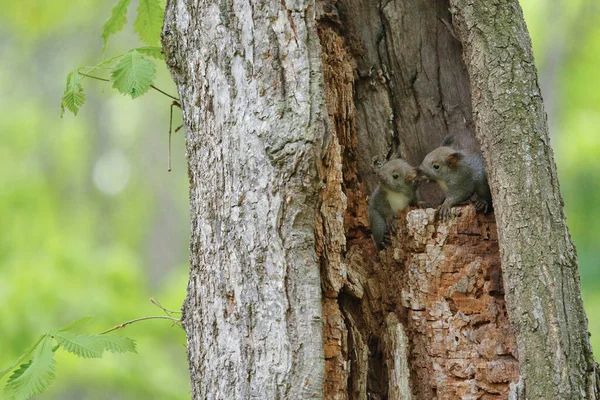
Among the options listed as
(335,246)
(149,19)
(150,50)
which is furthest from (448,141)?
(149,19)

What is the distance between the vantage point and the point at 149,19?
323 cm

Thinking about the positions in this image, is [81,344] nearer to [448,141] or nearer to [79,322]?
[79,322]

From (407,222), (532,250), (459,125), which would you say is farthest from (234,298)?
(459,125)

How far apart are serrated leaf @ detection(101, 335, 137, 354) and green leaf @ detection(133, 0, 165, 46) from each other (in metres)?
1.55

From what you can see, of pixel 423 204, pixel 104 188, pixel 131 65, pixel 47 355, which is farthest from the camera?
pixel 104 188

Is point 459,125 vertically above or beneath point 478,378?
above

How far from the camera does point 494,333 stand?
2602mm

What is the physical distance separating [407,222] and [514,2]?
104cm

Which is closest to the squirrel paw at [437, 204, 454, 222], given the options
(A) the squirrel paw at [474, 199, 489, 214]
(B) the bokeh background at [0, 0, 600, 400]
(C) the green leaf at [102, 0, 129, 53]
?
(A) the squirrel paw at [474, 199, 489, 214]

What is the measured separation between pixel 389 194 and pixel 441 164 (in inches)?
12.3

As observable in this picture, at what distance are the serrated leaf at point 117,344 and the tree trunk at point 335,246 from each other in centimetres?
34

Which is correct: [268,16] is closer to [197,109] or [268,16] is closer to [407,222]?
[197,109]

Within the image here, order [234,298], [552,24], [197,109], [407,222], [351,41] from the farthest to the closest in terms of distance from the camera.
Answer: [552,24]
[351,41]
[407,222]
[197,109]
[234,298]

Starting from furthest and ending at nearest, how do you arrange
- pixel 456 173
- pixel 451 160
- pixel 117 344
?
pixel 451 160 < pixel 456 173 < pixel 117 344
